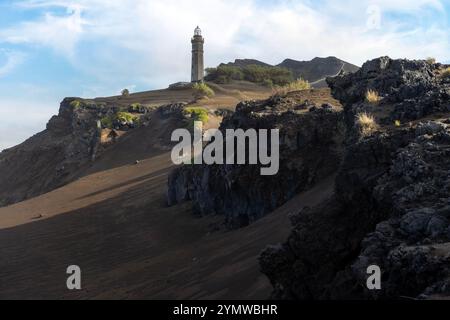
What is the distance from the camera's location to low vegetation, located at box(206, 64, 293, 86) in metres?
65.6

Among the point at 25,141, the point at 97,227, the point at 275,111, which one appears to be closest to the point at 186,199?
the point at 97,227

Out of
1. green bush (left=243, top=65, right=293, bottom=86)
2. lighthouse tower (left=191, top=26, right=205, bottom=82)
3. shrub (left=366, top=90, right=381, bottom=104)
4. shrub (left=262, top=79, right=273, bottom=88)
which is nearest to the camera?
shrub (left=366, top=90, right=381, bottom=104)

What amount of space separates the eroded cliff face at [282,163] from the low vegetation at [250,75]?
43934mm

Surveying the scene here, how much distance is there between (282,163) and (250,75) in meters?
49.9

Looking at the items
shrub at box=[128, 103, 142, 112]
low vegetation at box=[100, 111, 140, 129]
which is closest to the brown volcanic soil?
low vegetation at box=[100, 111, 140, 129]

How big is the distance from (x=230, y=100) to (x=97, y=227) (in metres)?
28.0

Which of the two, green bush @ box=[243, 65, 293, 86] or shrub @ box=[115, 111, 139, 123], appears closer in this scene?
shrub @ box=[115, 111, 139, 123]

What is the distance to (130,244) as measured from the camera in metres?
21.1

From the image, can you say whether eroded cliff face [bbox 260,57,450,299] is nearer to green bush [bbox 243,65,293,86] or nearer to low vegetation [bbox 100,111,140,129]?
low vegetation [bbox 100,111,140,129]

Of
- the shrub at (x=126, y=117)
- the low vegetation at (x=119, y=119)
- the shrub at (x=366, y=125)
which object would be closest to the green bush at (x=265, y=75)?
the shrub at (x=126, y=117)

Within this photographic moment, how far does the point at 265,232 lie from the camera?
50.0 feet

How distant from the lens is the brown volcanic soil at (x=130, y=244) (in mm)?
14000

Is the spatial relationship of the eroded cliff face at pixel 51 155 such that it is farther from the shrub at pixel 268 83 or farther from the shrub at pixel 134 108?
the shrub at pixel 268 83

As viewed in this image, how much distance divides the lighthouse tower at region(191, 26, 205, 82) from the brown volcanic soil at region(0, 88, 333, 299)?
2898 cm
